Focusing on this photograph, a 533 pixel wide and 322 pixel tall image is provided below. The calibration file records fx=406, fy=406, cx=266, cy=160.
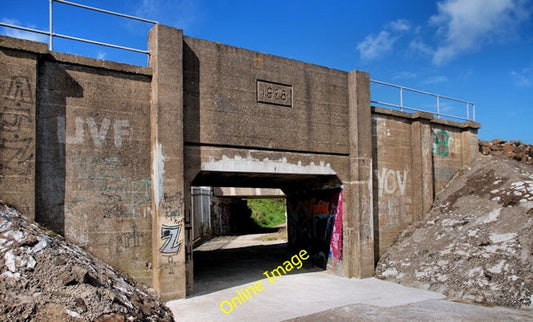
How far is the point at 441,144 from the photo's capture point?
13.6 meters

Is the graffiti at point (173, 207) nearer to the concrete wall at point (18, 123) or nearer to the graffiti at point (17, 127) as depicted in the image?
the concrete wall at point (18, 123)

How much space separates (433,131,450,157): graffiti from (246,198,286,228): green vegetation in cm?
2421

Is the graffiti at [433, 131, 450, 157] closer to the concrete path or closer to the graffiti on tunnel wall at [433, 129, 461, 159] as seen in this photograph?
the graffiti on tunnel wall at [433, 129, 461, 159]

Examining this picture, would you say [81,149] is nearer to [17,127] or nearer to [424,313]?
[17,127]

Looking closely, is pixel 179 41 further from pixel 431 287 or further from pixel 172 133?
pixel 431 287

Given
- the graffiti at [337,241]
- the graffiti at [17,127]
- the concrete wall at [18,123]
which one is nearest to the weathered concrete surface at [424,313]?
the graffiti at [337,241]

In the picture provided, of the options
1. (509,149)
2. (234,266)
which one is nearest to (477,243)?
(234,266)

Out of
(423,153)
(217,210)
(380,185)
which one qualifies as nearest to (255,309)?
(380,185)

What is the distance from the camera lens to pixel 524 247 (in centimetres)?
894

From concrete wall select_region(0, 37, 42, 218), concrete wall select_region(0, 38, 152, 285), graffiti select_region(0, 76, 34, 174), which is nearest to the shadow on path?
concrete wall select_region(0, 38, 152, 285)

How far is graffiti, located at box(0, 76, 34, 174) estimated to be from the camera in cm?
699

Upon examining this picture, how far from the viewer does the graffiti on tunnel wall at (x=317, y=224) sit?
11.7 metres

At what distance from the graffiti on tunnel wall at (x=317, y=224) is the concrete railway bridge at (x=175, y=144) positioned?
7 centimetres

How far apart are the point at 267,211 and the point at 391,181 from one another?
2843 centimetres
